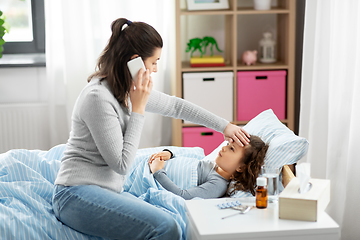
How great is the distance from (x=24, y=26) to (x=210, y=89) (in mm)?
1594

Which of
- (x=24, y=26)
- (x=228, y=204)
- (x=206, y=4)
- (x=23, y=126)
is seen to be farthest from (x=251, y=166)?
(x=24, y=26)

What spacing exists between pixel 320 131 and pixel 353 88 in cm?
38

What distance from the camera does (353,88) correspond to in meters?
2.04

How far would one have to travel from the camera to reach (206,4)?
2.93 metres

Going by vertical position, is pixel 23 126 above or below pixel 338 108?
below

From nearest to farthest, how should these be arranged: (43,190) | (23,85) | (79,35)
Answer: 1. (43,190)
2. (79,35)
3. (23,85)

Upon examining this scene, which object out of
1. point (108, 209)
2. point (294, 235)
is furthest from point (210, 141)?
point (294, 235)

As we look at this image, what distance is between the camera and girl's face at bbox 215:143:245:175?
6.01 feet

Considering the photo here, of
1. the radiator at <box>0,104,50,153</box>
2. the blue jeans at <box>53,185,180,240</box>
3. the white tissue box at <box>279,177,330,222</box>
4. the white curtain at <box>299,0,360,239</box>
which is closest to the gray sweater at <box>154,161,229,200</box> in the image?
the blue jeans at <box>53,185,180,240</box>

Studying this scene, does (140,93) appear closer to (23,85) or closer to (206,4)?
(206,4)

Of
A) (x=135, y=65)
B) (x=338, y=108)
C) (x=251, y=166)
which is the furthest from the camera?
(x=338, y=108)

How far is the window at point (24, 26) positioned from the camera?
11.1 ft

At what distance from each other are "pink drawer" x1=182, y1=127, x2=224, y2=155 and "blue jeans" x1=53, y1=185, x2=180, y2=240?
154cm

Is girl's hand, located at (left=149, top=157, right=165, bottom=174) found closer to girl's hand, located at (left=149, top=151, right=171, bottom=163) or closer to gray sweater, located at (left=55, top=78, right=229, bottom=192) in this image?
girl's hand, located at (left=149, top=151, right=171, bottom=163)
